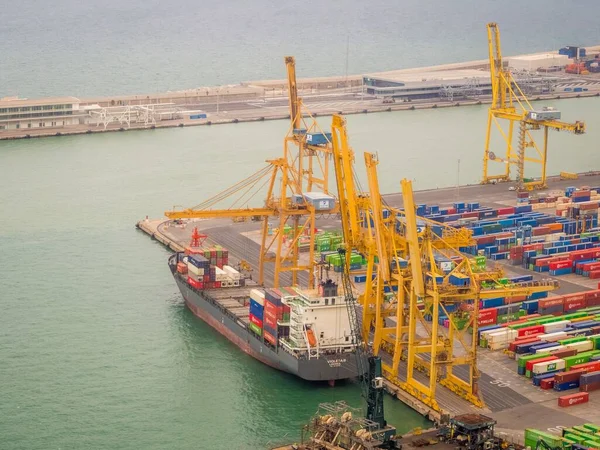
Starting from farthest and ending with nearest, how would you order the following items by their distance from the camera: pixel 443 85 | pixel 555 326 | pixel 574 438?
pixel 443 85, pixel 555 326, pixel 574 438

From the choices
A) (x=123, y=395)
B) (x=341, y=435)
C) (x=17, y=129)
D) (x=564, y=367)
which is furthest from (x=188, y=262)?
(x=17, y=129)

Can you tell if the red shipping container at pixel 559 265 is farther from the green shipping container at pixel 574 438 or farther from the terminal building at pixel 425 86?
the terminal building at pixel 425 86

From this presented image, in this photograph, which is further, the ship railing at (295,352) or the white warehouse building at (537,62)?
the white warehouse building at (537,62)

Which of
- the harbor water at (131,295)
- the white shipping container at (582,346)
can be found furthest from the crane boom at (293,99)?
the white shipping container at (582,346)

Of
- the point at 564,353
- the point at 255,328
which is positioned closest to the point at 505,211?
the point at 564,353

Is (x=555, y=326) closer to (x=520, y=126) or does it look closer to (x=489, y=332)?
(x=489, y=332)

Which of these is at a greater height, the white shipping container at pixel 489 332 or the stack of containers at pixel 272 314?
the stack of containers at pixel 272 314

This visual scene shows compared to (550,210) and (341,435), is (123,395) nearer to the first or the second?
(341,435)
